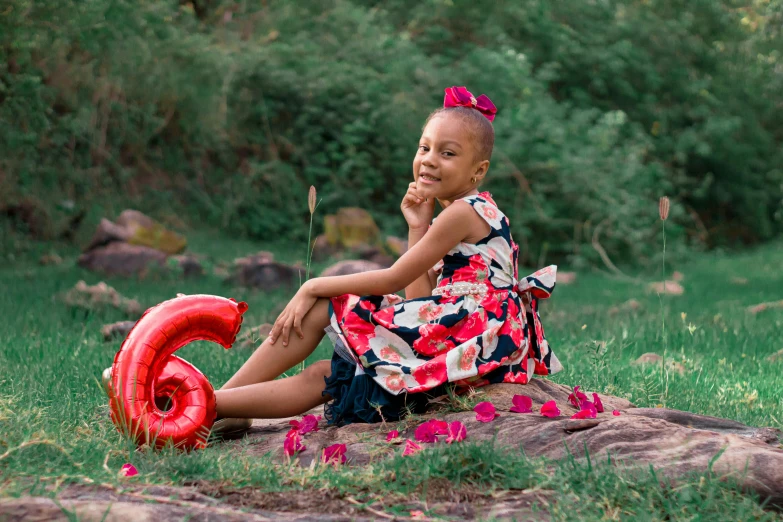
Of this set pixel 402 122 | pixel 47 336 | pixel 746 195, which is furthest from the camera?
pixel 746 195

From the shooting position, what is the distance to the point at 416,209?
3.62 meters

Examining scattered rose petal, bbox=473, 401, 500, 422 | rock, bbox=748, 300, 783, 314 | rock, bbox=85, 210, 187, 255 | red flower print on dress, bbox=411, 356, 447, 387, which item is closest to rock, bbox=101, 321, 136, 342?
red flower print on dress, bbox=411, 356, 447, 387

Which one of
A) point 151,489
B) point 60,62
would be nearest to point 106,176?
point 60,62

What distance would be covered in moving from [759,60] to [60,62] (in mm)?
14563

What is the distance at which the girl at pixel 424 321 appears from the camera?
3244 millimetres

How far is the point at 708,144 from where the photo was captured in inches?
648

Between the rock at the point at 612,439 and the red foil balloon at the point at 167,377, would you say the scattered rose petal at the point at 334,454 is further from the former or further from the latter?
the red foil balloon at the point at 167,377

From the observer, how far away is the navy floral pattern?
3.21 m

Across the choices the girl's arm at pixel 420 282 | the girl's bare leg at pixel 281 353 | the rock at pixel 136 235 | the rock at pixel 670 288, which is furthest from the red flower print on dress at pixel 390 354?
the rock at pixel 670 288

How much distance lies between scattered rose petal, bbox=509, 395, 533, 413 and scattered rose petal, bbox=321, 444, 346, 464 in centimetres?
64

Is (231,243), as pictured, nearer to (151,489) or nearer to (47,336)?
(47,336)

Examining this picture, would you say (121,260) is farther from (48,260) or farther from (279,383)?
(279,383)

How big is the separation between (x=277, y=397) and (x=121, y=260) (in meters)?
5.31

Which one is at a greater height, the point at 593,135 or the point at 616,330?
the point at 593,135
